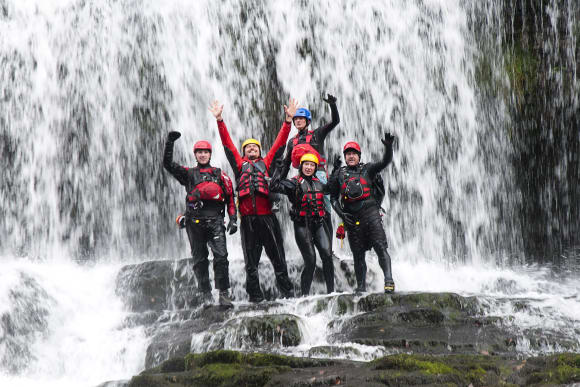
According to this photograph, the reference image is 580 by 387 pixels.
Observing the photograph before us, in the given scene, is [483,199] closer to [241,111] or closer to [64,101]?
[241,111]

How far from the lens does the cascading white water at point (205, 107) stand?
14.1 meters

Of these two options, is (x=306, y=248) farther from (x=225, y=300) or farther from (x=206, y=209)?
(x=206, y=209)

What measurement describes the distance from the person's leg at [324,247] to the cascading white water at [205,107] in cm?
476

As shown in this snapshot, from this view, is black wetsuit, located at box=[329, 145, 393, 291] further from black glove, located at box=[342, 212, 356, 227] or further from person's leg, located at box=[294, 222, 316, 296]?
person's leg, located at box=[294, 222, 316, 296]

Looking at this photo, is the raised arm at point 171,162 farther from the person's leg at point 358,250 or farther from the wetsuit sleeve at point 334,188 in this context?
the person's leg at point 358,250

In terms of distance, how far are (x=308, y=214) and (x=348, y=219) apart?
0.53 meters

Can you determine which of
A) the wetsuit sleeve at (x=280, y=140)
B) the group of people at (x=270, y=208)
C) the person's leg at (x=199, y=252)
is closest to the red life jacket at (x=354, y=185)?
the group of people at (x=270, y=208)

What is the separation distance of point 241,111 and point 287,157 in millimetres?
6694

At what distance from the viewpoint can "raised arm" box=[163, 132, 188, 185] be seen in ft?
25.3

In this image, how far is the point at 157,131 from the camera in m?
14.7

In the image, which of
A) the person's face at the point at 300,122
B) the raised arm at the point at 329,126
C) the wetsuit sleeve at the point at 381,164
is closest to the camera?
the wetsuit sleeve at the point at 381,164

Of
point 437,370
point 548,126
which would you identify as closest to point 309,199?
point 437,370

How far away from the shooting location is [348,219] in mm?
8086

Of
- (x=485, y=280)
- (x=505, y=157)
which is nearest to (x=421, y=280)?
(x=485, y=280)
